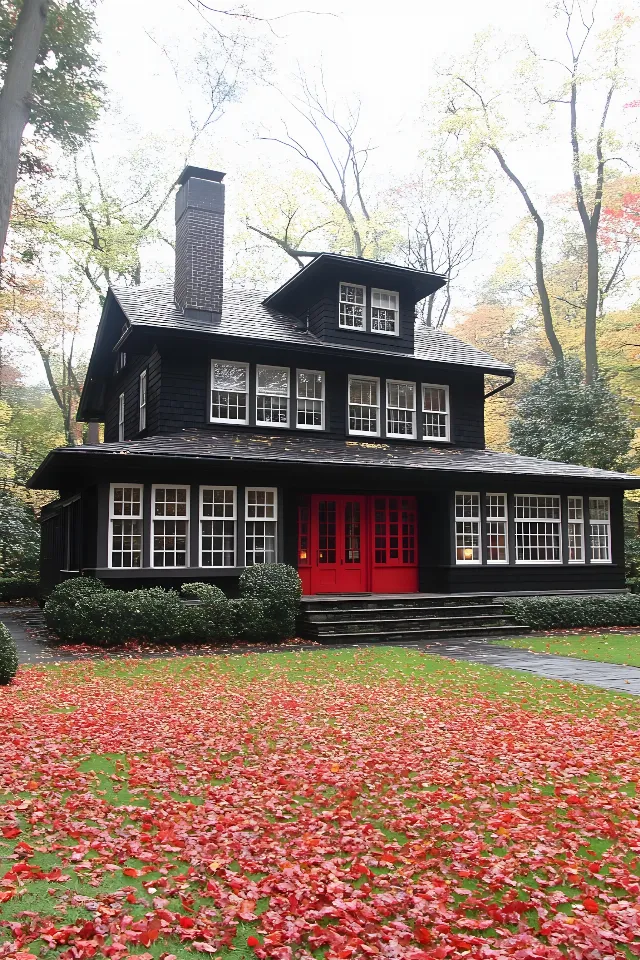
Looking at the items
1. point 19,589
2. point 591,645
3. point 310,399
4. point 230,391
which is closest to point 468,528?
point 591,645

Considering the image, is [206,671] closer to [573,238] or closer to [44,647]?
[44,647]

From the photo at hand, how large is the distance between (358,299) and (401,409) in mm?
3257

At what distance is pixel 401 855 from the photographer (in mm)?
4281

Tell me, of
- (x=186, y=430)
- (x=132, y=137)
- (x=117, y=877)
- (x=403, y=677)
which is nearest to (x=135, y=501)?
(x=186, y=430)

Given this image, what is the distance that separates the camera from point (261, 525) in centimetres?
1688

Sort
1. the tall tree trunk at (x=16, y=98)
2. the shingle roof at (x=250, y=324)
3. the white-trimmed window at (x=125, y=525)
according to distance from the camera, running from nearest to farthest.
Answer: the tall tree trunk at (x=16, y=98), the white-trimmed window at (x=125, y=525), the shingle roof at (x=250, y=324)

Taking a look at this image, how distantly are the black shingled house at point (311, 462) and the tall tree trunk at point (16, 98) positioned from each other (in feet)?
18.3

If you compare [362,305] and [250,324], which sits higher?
[362,305]

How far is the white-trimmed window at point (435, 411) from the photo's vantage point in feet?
69.1

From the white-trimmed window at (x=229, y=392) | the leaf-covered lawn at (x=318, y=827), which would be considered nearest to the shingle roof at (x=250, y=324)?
the white-trimmed window at (x=229, y=392)

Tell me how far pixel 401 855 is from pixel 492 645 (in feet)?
35.1

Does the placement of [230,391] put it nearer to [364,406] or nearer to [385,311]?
[364,406]

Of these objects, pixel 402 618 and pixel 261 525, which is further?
pixel 261 525

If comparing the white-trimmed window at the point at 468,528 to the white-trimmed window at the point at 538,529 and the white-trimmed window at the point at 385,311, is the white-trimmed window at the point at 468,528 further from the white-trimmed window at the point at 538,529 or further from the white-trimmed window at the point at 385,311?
the white-trimmed window at the point at 385,311
